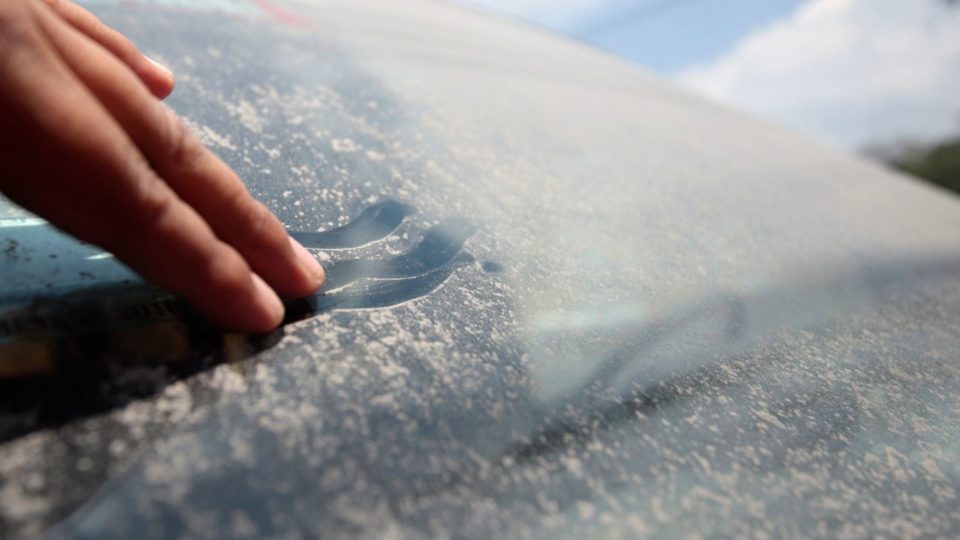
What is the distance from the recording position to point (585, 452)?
0.50m

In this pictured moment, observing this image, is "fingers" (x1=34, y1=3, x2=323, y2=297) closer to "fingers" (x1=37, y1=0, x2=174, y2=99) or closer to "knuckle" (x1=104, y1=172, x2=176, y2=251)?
"knuckle" (x1=104, y1=172, x2=176, y2=251)

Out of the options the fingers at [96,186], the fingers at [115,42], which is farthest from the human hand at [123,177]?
the fingers at [115,42]

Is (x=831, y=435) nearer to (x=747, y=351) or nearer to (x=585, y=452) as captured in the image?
(x=747, y=351)

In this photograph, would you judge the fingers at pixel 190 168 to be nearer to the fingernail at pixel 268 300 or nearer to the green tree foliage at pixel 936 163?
the fingernail at pixel 268 300

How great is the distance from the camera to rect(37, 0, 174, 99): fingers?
59cm

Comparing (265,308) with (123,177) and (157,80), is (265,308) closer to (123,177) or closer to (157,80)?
(123,177)

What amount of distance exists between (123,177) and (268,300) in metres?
0.15

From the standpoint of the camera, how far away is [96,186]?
418 mm

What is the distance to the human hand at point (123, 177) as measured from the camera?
0.40m

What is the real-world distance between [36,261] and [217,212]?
0.67 ft

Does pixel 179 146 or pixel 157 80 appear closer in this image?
pixel 179 146

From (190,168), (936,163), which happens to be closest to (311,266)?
(190,168)

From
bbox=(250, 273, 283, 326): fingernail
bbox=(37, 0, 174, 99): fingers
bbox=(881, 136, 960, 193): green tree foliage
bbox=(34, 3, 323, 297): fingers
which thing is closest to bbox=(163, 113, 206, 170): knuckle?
bbox=(34, 3, 323, 297): fingers

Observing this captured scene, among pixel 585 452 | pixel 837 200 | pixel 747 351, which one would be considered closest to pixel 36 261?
pixel 585 452
